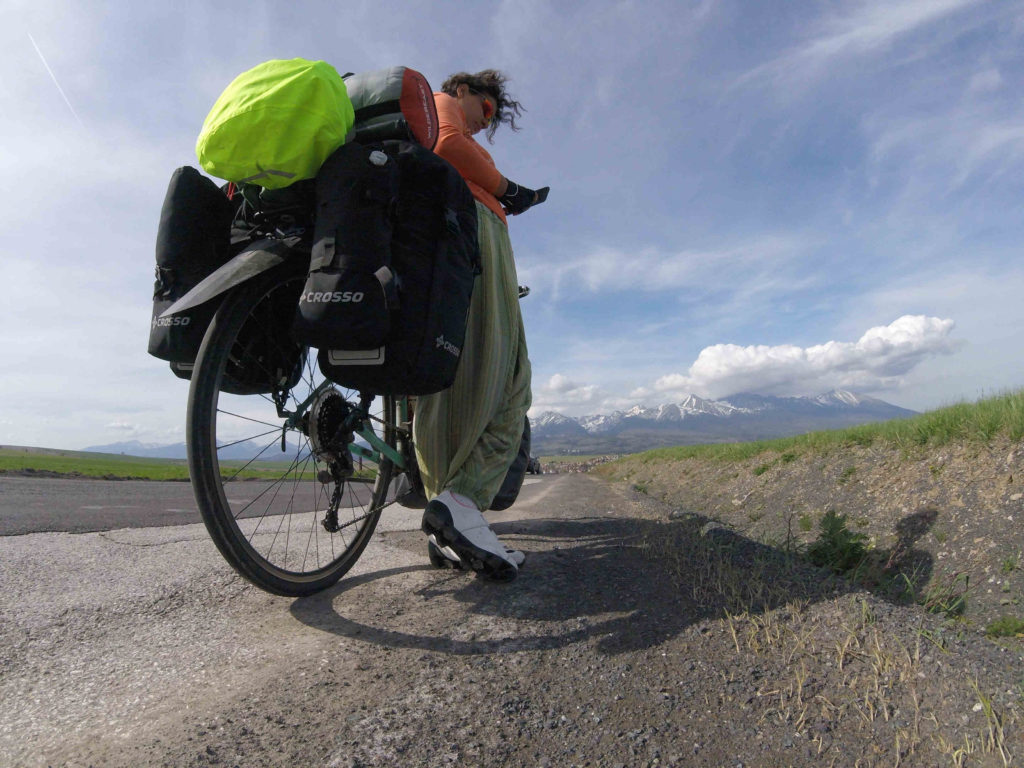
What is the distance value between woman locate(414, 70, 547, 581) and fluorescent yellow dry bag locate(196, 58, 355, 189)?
0.75 m

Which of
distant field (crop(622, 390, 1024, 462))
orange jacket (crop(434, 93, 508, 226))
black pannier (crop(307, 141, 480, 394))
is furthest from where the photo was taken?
distant field (crop(622, 390, 1024, 462))

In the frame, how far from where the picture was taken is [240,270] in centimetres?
185

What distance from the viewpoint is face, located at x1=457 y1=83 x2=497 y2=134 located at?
2963 mm

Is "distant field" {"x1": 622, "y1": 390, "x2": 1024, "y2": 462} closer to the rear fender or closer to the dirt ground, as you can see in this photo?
the dirt ground

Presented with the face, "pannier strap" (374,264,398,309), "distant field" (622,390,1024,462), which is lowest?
"distant field" (622,390,1024,462)

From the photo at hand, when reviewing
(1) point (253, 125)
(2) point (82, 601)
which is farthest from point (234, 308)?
(2) point (82, 601)

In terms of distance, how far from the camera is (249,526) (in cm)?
382

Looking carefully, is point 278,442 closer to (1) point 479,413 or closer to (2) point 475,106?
(1) point 479,413

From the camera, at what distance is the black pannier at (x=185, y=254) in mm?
1910

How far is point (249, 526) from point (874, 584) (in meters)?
3.78

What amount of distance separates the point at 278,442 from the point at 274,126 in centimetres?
132

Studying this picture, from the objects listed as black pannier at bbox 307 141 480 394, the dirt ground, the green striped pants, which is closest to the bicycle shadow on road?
the dirt ground

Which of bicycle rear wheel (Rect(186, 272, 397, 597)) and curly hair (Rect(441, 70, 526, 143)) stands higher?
curly hair (Rect(441, 70, 526, 143))

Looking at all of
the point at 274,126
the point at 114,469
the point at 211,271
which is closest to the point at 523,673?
the point at 274,126
